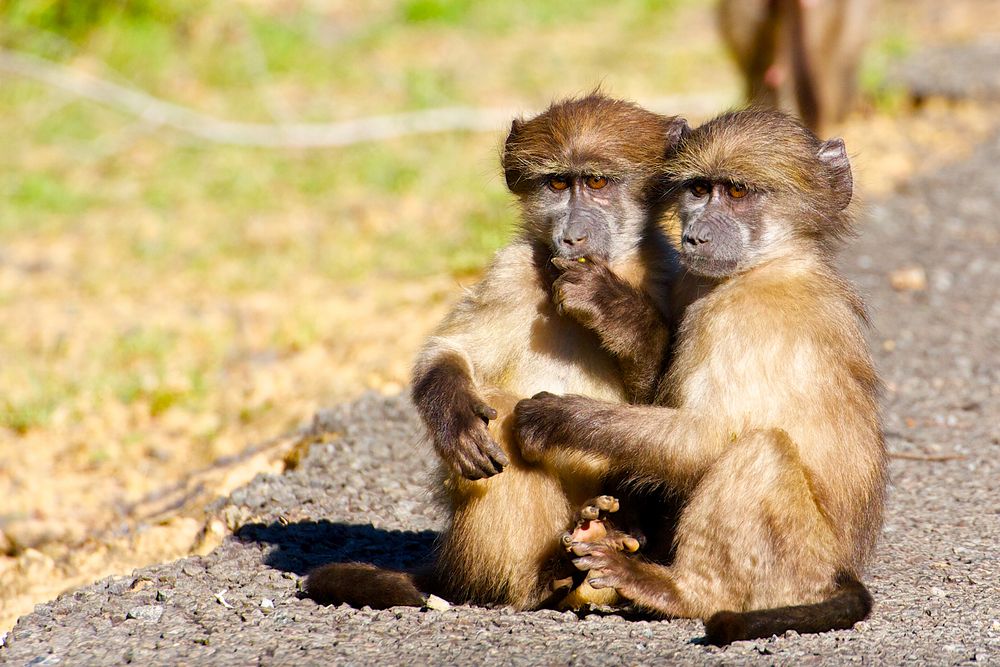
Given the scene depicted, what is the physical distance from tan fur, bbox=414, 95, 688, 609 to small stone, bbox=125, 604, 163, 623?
0.93 m

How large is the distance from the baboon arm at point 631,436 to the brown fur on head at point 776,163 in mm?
806

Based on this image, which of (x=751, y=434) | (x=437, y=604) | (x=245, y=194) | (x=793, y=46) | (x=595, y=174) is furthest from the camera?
(x=245, y=194)

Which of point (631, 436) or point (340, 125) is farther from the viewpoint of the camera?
point (340, 125)

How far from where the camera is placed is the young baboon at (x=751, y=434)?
3809mm

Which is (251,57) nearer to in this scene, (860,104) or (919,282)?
(860,104)

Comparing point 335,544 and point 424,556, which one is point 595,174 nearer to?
point 424,556

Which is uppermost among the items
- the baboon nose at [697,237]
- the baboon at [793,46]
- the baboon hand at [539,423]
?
the baboon at [793,46]

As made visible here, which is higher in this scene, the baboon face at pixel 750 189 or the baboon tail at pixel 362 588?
the baboon face at pixel 750 189

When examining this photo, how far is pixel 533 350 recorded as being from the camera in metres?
4.37

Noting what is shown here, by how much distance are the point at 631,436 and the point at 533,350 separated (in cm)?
60

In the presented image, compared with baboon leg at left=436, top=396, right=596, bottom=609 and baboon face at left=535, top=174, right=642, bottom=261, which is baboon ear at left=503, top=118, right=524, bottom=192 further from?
baboon leg at left=436, top=396, right=596, bottom=609

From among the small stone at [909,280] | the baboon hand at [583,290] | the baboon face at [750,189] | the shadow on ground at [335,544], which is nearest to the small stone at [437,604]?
the shadow on ground at [335,544]

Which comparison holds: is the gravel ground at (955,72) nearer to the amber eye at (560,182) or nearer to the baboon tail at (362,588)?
the amber eye at (560,182)

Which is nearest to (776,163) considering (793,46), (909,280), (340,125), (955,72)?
(909,280)
